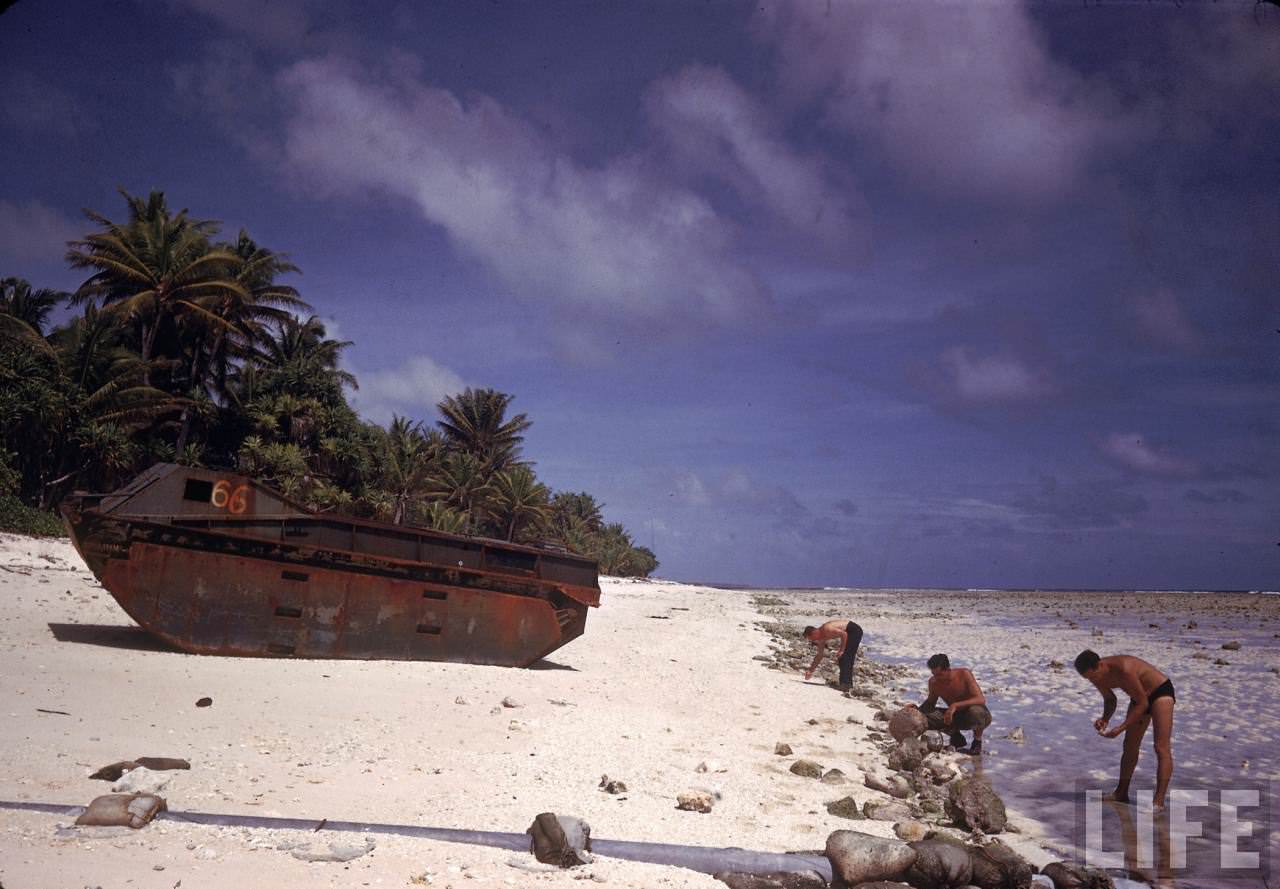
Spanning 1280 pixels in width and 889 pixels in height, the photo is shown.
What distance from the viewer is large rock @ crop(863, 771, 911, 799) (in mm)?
6867

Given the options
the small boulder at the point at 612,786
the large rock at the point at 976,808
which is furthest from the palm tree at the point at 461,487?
the large rock at the point at 976,808

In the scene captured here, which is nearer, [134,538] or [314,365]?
[134,538]

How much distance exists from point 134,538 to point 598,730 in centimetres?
726

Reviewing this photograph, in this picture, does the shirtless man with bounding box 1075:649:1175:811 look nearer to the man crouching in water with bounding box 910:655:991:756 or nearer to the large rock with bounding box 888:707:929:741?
the man crouching in water with bounding box 910:655:991:756

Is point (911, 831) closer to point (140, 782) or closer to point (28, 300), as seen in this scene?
point (140, 782)

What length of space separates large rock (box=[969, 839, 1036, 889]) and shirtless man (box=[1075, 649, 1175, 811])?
10.4ft

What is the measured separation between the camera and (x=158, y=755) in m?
5.59

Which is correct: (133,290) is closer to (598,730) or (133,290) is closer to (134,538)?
(134,538)

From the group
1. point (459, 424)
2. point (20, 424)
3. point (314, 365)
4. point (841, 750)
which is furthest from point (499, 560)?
point (459, 424)

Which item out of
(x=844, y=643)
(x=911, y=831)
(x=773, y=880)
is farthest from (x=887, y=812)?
(x=844, y=643)

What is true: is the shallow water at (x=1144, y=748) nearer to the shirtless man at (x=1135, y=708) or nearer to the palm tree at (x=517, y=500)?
the shirtless man at (x=1135, y=708)

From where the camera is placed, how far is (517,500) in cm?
4966

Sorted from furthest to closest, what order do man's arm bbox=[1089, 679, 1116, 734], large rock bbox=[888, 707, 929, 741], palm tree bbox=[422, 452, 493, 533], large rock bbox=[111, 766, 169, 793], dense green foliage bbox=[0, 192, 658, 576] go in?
palm tree bbox=[422, 452, 493, 533] → dense green foliage bbox=[0, 192, 658, 576] → large rock bbox=[888, 707, 929, 741] → man's arm bbox=[1089, 679, 1116, 734] → large rock bbox=[111, 766, 169, 793]

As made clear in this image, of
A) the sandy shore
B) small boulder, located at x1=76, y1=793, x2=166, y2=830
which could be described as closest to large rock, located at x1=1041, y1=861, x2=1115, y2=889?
the sandy shore
